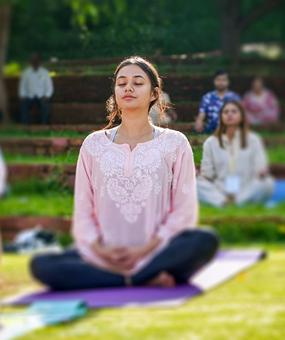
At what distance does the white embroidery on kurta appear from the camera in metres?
1.80

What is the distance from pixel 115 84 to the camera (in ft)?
5.99

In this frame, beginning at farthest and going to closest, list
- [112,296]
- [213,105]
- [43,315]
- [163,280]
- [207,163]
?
[112,296]
[43,315]
[163,280]
[213,105]
[207,163]

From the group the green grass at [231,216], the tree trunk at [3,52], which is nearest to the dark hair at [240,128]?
the tree trunk at [3,52]

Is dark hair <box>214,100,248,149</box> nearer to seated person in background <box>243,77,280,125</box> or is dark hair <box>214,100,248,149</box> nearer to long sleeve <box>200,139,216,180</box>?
long sleeve <box>200,139,216,180</box>

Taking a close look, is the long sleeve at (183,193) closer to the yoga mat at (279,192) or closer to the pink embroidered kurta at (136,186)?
the pink embroidered kurta at (136,186)

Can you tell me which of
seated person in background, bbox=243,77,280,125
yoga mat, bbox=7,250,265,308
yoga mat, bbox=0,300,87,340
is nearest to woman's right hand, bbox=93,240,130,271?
Result: seated person in background, bbox=243,77,280,125

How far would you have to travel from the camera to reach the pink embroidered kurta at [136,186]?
1799 millimetres

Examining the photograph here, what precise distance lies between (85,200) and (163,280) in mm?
7961

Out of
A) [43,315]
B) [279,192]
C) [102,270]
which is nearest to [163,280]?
[102,270]

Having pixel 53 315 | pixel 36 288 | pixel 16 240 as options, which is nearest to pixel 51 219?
pixel 16 240

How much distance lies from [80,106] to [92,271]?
7768 millimetres

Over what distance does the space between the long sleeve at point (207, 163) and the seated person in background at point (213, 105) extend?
0.08 feet

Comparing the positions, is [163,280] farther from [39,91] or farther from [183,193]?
[183,193]

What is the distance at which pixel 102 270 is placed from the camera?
9352mm
